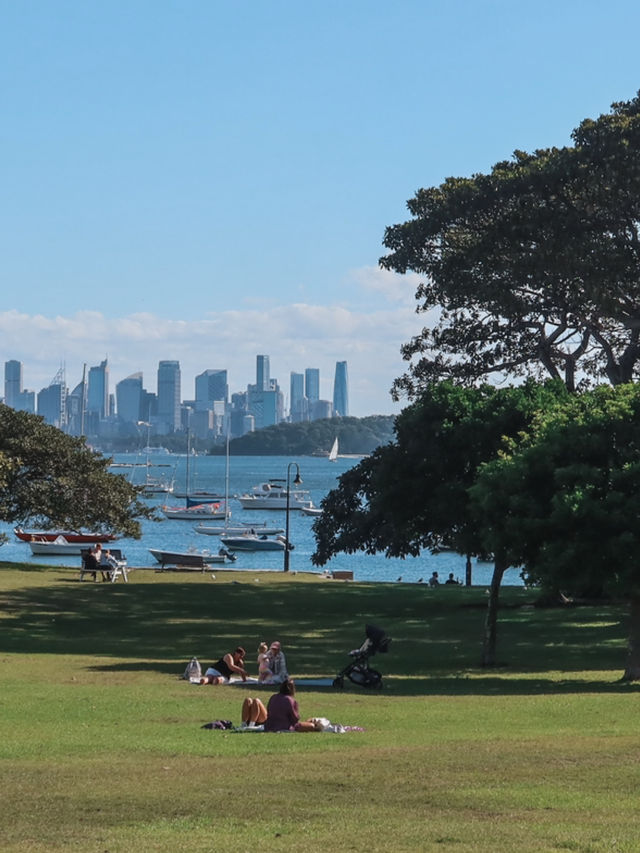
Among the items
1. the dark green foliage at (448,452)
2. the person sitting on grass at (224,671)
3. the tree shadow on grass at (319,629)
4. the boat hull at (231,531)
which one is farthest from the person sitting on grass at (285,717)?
the boat hull at (231,531)

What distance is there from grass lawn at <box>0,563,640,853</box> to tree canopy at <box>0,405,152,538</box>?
51.0 ft

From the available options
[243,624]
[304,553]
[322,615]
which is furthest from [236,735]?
[304,553]

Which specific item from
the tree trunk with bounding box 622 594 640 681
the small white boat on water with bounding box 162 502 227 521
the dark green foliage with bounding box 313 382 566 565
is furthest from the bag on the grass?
the small white boat on water with bounding box 162 502 227 521

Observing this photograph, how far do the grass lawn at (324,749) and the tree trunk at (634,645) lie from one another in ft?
1.78

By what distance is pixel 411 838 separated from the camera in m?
11.5

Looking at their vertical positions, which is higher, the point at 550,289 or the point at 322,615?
the point at 550,289

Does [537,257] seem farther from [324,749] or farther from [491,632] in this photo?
[324,749]

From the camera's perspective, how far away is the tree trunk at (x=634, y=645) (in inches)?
1085

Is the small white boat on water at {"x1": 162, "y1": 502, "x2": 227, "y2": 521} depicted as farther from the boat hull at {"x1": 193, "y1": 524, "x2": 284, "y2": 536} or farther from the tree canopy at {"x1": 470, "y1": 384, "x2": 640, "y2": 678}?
the tree canopy at {"x1": 470, "y1": 384, "x2": 640, "y2": 678}

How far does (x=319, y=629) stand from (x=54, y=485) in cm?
1918

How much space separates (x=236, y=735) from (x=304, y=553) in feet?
371

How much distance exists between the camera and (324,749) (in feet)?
58.2

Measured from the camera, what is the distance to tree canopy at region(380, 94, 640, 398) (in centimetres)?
4088

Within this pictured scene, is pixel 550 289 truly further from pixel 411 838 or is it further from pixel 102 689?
pixel 411 838
